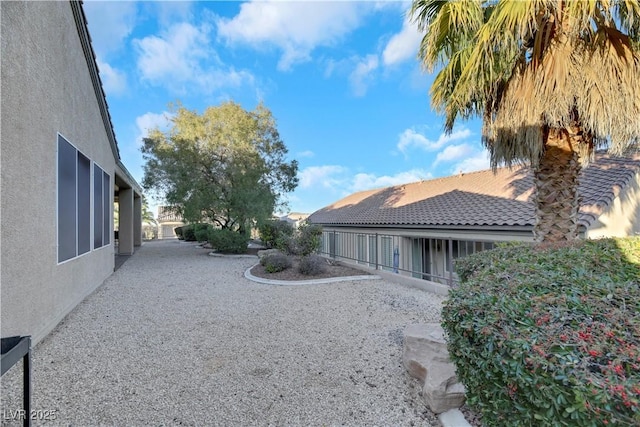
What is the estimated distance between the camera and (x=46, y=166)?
4.39m

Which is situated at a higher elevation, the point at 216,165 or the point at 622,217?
the point at 216,165

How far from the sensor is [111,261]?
30.9 ft

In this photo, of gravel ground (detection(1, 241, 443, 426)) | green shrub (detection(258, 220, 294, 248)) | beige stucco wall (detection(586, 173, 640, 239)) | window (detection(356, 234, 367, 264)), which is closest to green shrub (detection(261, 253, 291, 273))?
gravel ground (detection(1, 241, 443, 426))

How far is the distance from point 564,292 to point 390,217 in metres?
11.6

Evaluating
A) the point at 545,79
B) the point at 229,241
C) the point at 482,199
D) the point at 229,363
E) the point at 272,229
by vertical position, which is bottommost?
the point at 229,363

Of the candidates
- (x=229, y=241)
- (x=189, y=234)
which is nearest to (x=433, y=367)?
(x=229, y=241)

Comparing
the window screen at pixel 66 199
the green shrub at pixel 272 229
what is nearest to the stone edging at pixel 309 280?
the window screen at pixel 66 199

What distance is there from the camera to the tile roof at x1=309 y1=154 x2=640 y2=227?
8281 mm

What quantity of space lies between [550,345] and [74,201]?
729cm

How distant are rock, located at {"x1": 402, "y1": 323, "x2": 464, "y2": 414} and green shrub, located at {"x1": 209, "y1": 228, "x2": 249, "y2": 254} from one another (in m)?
12.0

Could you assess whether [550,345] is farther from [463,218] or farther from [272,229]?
[272,229]

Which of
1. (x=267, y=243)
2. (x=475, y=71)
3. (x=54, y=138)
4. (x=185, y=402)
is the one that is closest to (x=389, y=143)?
(x=267, y=243)

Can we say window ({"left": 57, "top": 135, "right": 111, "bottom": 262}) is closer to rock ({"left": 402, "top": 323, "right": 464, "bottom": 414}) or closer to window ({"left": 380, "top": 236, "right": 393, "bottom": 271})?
rock ({"left": 402, "top": 323, "right": 464, "bottom": 414})

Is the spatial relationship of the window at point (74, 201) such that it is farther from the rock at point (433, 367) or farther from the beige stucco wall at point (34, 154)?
the rock at point (433, 367)
